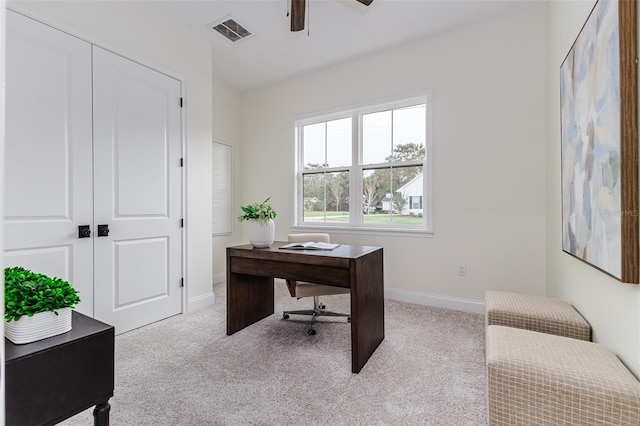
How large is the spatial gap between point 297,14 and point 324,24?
95cm

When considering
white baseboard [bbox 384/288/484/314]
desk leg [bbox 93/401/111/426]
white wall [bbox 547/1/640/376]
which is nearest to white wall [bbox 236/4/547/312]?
white baseboard [bbox 384/288/484/314]

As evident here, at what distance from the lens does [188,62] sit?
319cm

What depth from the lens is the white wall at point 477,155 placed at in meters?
2.84

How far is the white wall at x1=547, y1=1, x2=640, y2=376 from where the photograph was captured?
1263mm

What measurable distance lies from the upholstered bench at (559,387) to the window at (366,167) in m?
2.16

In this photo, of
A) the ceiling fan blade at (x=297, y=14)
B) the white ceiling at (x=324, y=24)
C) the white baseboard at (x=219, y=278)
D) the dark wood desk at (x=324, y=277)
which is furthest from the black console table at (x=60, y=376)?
the white baseboard at (x=219, y=278)

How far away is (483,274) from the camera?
307 centimetres

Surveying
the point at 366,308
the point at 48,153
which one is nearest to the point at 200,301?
the point at 48,153

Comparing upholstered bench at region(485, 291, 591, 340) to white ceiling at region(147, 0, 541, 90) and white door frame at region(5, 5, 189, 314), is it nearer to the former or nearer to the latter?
white ceiling at region(147, 0, 541, 90)

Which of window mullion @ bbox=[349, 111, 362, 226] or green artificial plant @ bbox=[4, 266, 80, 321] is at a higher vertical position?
window mullion @ bbox=[349, 111, 362, 226]

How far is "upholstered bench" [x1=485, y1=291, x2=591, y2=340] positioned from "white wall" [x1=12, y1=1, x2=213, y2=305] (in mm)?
2736

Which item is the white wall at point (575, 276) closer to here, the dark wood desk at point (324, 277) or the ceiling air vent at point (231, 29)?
the dark wood desk at point (324, 277)

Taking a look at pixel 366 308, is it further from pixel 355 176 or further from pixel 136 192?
pixel 136 192

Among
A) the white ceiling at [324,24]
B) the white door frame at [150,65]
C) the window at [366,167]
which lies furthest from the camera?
the window at [366,167]
